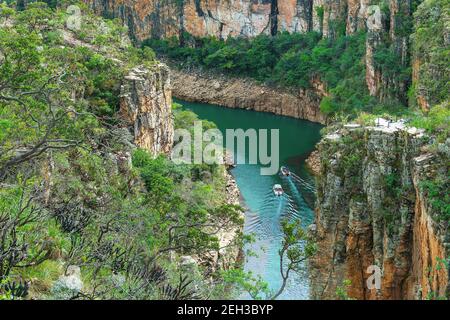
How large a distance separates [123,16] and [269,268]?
53431 millimetres

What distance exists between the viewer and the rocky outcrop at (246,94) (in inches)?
2389

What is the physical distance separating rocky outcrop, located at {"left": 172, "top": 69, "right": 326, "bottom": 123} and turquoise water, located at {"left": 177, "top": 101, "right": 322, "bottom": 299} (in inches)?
72.3

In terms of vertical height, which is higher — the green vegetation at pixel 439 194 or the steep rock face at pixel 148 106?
the steep rock face at pixel 148 106

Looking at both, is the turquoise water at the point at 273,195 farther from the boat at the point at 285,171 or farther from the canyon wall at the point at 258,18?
the canyon wall at the point at 258,18

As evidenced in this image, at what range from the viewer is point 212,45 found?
72938mm

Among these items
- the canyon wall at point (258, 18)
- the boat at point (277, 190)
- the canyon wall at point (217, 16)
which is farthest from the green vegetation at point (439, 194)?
the canyon wall at point (217, 16)

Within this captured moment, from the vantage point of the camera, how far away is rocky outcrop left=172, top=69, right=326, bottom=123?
199 ft

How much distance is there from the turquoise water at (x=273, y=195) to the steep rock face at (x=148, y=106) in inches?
225

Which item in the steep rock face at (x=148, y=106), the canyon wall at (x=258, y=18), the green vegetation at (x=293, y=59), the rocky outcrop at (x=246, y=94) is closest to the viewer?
the steep rock face at (x=148, y=106)

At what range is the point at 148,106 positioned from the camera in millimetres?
34312

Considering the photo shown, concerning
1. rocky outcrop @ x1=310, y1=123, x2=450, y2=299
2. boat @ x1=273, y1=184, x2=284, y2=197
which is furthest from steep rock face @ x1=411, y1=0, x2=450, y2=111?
rocky outcrop @ x1=310, y1=123, x2=450, y2=299

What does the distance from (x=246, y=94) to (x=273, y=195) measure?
27.6 metres

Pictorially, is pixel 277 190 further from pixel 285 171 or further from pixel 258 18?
pixel 258 18
